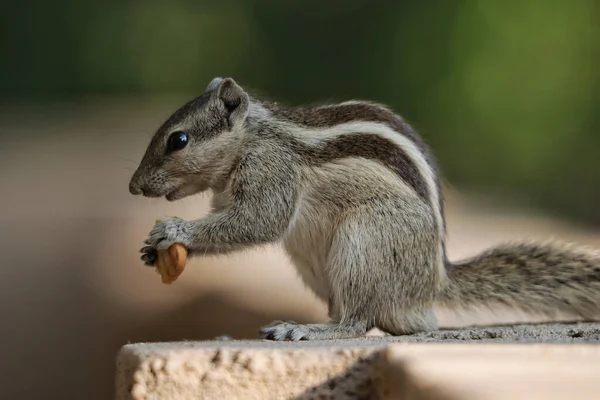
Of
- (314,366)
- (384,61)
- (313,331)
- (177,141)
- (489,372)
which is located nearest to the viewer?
(489,372)

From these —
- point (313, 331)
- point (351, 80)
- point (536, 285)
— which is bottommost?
point (313, 331)

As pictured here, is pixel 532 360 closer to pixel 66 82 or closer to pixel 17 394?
pixel 17 394

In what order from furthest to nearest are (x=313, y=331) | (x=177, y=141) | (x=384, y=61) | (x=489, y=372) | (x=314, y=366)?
1. (x=384, y=61)
2. (x=177, y=141)
3. (x=313, y=331)
4. (x=314, y=366)
5. (x=489, y=372)

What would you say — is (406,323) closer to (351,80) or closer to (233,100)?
(233,100)

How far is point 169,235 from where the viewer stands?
6.07 feet

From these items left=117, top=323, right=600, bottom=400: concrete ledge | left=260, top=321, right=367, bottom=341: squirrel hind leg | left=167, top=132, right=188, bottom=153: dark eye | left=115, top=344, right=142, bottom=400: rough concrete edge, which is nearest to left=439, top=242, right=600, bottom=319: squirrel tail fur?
left=260, top=321, right=367, bottom=341: squirrel hind leg

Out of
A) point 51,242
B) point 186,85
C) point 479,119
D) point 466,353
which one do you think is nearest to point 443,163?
point 479,119

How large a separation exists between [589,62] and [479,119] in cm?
63

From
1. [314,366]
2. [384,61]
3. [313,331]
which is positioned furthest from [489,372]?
[384,61]

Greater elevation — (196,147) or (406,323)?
(196,147)

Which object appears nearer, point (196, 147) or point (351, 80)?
point (196, 147)

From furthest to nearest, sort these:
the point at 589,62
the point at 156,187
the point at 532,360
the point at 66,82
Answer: the point at 589,62 < the point at 66,82 < the point at 156,187 < the point at 532,360

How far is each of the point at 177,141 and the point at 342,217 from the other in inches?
18.1

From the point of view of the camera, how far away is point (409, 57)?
12.6ft
